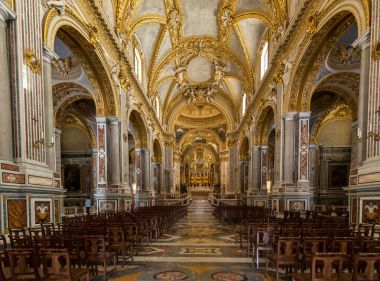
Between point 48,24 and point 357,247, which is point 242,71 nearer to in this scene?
point 48,24

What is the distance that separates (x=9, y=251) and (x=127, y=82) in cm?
1366

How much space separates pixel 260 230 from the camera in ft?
21.9

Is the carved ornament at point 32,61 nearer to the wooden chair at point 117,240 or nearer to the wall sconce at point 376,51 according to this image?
the wooden chair at point 117,240

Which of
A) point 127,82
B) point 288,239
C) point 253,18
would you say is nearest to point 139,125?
point 127,82

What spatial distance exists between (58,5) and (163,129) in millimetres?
23764

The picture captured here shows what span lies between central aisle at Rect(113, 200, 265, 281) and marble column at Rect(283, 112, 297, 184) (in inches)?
191

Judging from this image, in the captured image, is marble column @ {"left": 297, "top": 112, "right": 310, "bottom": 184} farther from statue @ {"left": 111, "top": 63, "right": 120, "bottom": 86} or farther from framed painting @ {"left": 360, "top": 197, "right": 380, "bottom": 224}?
statue @ {"left": 111, "top": 63, "right": 120, "bottom": 86}

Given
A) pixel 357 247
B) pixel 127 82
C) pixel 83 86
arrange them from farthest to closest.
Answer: pixel 127 82 < pixel 83 86 < pixel 357 247

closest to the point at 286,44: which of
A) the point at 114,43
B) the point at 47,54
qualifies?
the point at 114,43

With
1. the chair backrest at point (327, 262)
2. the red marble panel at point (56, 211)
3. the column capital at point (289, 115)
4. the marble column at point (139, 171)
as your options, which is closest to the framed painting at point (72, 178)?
the marble column at point (139, 171)

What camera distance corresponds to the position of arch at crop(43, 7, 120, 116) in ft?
28.3

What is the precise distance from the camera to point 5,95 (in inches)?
262

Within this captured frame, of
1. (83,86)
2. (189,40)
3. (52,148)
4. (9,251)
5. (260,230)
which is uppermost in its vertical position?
(189,40)

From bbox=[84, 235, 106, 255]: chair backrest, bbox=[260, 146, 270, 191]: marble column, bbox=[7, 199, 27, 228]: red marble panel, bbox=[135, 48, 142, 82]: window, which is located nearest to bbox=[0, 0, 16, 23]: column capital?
bbox=[7, 199, 27, 228]: red marble panel
